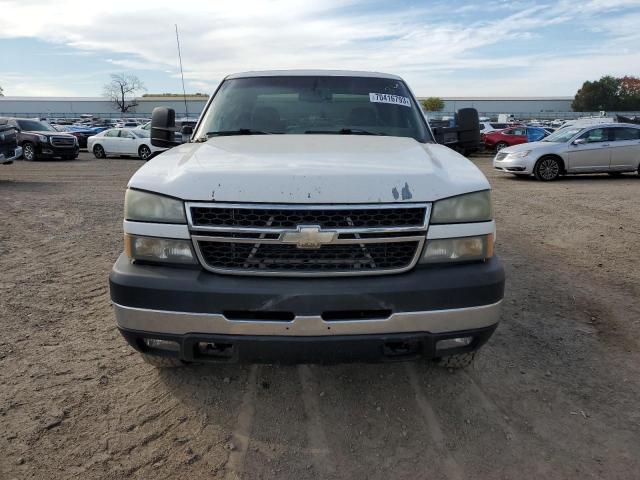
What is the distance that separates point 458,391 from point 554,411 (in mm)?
530

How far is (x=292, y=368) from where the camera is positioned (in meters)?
3.39

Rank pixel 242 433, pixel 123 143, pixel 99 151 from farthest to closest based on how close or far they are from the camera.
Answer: pixel 99 151 → pixel 123 143 → pixel 242 433

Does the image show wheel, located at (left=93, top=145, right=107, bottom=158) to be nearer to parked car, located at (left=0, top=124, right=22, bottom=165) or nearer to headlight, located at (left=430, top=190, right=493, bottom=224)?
parked car, located at (left=0, top=124, right=22, bottom=165)

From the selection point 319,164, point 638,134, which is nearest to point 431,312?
point 319,164

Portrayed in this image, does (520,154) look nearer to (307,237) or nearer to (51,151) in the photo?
(307,237)

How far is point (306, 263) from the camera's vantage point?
8.11ft

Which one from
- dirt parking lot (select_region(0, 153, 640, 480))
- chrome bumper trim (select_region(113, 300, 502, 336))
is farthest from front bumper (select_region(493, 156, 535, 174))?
chrome bumper trim (select_region(113, 300, 502, 336))

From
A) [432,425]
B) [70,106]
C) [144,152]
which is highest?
[70,106]

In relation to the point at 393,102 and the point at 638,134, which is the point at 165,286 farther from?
the point at 638,134

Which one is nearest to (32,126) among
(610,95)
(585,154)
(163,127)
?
(163,127)

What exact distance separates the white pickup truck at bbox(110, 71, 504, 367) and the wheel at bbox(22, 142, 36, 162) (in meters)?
21.4

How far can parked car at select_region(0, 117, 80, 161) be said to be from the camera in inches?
816

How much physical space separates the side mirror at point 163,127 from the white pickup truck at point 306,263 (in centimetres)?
180

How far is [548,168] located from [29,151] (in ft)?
63.9
